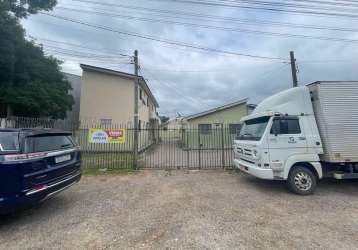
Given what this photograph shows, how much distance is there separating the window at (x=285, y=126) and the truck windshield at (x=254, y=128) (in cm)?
28

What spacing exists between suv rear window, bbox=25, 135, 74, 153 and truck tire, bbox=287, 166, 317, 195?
6217 millimetres

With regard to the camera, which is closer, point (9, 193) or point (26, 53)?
point (9, 193)

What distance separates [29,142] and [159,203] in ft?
10.7

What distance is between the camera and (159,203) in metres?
5.50

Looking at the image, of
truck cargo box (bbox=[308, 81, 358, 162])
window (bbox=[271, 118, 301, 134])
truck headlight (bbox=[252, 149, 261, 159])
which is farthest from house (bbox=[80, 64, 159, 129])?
truck cargo box (bbox=[308, 81, 358, 162])

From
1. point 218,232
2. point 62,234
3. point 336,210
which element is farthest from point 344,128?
point 62,234

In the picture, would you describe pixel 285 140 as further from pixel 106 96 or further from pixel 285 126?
pixel 106 96

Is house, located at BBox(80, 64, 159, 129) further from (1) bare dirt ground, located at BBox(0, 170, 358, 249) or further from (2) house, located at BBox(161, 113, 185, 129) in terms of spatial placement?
(1) bare dirt ground, located at BBox(0, 170, 358, 249)

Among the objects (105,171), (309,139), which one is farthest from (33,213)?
(309,139)

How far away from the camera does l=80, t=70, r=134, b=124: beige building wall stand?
1731cm

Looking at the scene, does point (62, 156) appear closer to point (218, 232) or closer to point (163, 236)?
point (163, 236)

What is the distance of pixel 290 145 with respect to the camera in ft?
20.4

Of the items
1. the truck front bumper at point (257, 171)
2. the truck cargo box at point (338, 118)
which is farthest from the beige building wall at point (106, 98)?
the truck cargo box at point (338, 118)

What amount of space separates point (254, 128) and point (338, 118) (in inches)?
91.7
